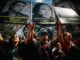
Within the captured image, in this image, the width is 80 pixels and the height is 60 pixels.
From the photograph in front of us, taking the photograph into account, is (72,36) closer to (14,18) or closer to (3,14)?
(14,18)

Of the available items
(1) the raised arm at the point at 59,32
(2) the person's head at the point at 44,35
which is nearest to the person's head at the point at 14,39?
(2) the person's head at the point at 44,35

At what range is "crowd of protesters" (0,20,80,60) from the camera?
373 centimetres

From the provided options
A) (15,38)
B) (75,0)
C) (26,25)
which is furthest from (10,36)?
(75,0)

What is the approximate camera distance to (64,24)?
4340mm

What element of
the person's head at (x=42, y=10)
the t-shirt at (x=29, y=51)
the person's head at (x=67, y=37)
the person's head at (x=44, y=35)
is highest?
the person's head at (x=42, y=10)

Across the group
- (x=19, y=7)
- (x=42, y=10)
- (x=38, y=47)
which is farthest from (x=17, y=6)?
(x=38, y=47)

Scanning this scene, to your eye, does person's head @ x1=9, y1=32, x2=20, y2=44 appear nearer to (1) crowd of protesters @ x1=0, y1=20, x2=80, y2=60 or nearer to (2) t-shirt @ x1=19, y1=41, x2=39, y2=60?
(1) crowd of protesters @ x1=0, y1=20, x2=80, y2=60

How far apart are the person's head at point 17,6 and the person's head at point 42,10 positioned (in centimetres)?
42

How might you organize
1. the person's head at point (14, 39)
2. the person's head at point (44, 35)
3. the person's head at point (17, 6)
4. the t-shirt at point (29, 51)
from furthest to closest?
the person's head at point (17, 6)
the person's head at point (44, 35)
the person's head at point (14, 39)
the t-shirt at point (29, 51)

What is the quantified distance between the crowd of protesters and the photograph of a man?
12.6 inches

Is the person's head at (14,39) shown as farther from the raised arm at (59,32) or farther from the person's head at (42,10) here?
the raised arm at (59,32)

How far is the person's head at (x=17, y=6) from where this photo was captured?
4.39 meters

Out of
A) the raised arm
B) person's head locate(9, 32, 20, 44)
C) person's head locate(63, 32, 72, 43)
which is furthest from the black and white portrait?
person's head locate(9, 32, 20, 44)

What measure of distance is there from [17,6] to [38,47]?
1.60 metres
